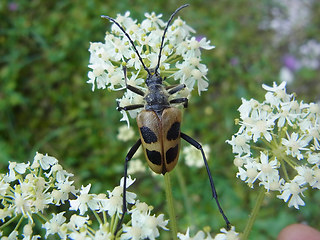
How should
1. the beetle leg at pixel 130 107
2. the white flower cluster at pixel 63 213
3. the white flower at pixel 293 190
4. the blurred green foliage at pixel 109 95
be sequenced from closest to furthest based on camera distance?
1. the white flower cluster at pixel 63 213
2. the white flower at pixel 293 190
3. the beetle leg at pixel 130 107
4. the blurred green foliage at pixel 109 95

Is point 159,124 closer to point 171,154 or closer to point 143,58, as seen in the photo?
point 171,154

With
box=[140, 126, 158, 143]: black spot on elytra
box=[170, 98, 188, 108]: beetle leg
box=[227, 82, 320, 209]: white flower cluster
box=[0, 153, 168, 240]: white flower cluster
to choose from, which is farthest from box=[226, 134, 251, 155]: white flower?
box=[0, 153, 168, 240]: white flower cluster

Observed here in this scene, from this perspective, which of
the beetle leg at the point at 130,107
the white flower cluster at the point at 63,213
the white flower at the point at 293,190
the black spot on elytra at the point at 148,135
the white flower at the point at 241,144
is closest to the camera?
the white flower cluster at the point at 63,213

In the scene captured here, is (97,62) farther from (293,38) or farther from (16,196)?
(293,38)

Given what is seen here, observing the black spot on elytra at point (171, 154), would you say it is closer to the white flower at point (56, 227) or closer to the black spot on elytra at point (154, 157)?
the black spot on elytra at point (154, 157)

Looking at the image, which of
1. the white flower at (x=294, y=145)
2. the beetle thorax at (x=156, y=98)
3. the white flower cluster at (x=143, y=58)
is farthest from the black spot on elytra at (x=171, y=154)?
the white flower at (x=294, y=145)

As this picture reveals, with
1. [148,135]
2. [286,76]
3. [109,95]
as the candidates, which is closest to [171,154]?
[148,135]
